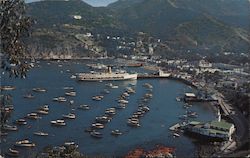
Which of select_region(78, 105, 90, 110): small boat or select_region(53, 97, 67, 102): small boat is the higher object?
select_region(53, 97, 67, 102): small boat

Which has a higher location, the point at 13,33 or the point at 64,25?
the point at 64,25

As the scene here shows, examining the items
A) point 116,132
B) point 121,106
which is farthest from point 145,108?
point 116,132

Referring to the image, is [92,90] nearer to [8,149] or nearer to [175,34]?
[8,149]

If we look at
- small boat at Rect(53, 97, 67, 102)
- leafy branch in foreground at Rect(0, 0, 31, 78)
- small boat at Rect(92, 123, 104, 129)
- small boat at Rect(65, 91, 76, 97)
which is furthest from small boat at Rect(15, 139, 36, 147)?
small boat at Rect(65, 91, 76, 97)

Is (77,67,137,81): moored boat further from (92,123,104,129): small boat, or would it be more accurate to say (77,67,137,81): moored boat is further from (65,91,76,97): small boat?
(92,123,104,129): small boat

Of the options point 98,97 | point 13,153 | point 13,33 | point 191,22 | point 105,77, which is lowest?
point 13,153

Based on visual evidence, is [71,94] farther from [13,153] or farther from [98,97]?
[13,153]

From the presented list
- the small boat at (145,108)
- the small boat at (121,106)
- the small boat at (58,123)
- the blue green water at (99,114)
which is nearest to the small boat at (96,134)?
the blue green water at (99,114)
